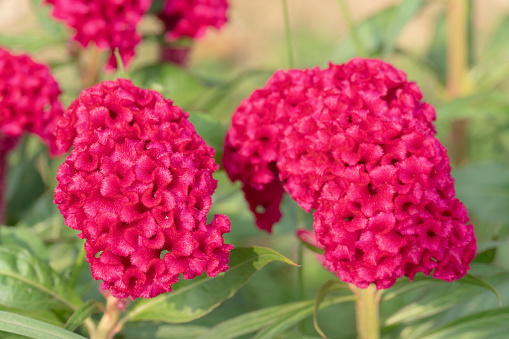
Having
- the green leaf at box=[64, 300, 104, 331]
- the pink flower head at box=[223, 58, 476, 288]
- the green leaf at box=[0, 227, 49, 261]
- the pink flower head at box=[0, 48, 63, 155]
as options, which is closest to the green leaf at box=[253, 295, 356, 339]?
the pink flower head at box=[223, 58, 476, 288]

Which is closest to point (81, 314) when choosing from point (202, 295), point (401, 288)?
point (202, 295)

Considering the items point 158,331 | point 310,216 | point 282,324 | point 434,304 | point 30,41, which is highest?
Result: point 30,41

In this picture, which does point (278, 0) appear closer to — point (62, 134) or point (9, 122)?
point (9, 122)

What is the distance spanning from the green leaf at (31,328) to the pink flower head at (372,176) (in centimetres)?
40

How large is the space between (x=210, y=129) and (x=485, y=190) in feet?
2.53

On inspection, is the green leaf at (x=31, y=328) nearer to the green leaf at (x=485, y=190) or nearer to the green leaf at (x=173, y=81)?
the green leaf at (x=173, y=81)

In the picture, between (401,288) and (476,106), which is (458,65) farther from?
(401,288)

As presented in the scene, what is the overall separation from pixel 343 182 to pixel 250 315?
1.10 ft

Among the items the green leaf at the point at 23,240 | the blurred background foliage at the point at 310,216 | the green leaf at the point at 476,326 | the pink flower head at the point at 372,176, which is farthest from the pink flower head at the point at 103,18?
the green leaf at the point at 476,326

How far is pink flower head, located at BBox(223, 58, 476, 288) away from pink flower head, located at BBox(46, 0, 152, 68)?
591 mm

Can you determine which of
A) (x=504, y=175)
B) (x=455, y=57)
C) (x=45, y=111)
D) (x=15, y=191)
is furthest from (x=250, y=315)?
(x=455, y=57)

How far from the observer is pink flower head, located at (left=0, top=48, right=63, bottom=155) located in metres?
1.36

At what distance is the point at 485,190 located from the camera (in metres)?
1.67

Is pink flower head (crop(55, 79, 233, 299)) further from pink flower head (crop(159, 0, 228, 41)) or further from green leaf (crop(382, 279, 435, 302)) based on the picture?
pink flower head (crop(159, 0, 228, 41))
